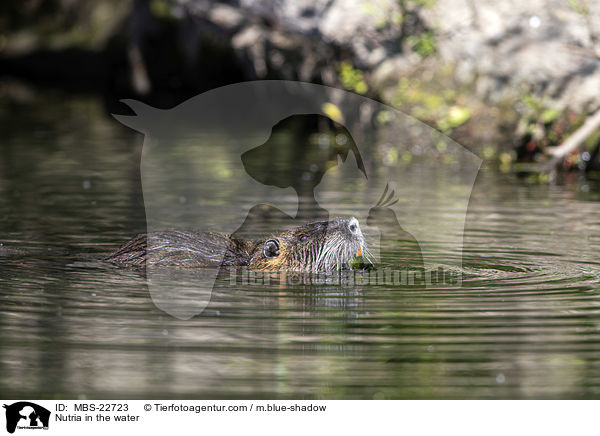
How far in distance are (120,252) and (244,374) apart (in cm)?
268

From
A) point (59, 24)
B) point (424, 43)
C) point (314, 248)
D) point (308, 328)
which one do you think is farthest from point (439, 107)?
point (59, 24)

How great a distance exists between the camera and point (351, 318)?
595cm

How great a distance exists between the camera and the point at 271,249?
7199 mm

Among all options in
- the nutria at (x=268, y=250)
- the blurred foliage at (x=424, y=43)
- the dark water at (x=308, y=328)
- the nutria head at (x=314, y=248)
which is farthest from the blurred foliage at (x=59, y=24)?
the nutria head at (x=314, y=248)

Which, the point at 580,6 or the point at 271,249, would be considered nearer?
the point at 271,249

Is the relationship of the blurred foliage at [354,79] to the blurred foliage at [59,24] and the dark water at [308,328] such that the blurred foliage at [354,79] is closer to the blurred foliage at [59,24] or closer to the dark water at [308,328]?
the dark water at [308,328]

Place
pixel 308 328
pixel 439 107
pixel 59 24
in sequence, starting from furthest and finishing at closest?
pixel 59 24 < pixel 439 107 < pixel 308 328

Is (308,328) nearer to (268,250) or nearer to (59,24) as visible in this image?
(268,250)

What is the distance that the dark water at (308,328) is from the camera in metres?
4.77

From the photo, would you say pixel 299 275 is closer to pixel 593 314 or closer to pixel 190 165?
pixel 593 314

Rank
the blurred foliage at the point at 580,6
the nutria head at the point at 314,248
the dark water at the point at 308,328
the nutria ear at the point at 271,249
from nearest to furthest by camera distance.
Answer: the dark water at the point at 308,328
the nutria head at the point at 314,248
the nutria ear at the point at 271,249
the blurred foliage at the point at 580,6
